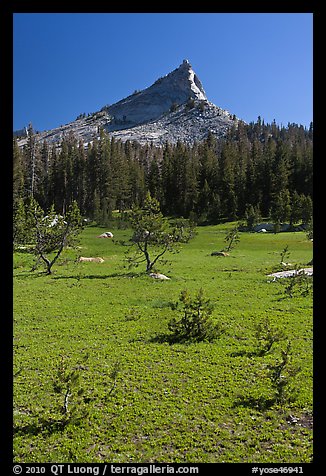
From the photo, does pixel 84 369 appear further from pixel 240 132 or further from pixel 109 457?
pixel 240 132

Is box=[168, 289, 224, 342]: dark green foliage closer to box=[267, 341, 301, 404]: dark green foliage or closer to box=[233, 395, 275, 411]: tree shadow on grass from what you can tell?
box=[267, 341, 301, 404]: dark green foliage

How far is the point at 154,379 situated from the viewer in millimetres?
11969

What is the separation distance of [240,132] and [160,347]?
7547 inches

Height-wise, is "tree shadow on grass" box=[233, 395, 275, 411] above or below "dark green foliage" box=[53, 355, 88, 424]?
below

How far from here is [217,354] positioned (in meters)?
14.2

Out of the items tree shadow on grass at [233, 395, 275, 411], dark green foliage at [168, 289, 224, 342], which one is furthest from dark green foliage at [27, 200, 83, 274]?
tree shadow on grass at [233, 395, 275, 411]

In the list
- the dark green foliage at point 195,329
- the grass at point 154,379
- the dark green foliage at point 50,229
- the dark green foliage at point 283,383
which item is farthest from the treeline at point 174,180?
the dark green foliage at point 283,383

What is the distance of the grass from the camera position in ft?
27.4

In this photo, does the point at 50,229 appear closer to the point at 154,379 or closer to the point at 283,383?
the point at 154,379

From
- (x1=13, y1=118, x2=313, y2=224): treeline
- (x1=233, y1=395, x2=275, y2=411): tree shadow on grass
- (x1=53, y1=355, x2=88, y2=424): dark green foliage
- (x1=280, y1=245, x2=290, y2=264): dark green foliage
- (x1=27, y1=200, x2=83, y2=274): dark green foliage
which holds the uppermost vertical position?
(x1=13, y1=118, x2=313, y2=224): treeline

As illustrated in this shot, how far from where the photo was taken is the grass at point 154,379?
8352 millimetres

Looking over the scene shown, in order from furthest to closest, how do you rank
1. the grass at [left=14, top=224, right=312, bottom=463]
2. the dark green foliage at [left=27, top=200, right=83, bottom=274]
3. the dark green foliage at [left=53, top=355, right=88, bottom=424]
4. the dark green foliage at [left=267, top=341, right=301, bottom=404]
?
the dark green foliage at [left=27, top=200, right=83, bottom=274]
the dark green foliage at [left=267, top=341, right=301, bottom=404]
the dark green foliage at [left=53, top=355, right=88, bottom=424]
the grass at [left=14, top=224, right=312, bottom=463]

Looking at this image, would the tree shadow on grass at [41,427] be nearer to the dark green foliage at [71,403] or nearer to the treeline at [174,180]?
the dark green foliage at [71,403]
